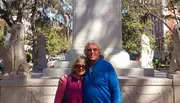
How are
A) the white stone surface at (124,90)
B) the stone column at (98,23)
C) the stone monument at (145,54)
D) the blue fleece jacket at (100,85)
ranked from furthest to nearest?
1. the stone monument at (145,54)
2. the stone column at (98,23)
3. the white stone surface at (124,90)
4. the blue fleece jacket at (100,85)

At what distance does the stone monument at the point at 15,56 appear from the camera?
6.07 m

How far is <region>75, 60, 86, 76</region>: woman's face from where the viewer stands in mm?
3012

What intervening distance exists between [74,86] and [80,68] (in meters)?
0.21

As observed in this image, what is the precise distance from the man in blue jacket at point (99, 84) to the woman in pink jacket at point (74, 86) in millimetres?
62

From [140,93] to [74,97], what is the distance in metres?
3.44

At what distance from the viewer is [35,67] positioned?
432 inches

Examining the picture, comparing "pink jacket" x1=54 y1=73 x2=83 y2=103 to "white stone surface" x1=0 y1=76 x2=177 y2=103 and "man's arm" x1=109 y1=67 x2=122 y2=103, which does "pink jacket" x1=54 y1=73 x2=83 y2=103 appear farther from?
"white stone surface" x1=0 y1=76 x2=177 y2=103

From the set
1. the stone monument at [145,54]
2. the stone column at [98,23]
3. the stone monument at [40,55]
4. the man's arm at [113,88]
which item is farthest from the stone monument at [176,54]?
the stone monument at [145,54]

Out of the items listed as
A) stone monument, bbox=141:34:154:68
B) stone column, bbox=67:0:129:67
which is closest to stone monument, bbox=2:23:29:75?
stone column, bbox=67:0:129:67

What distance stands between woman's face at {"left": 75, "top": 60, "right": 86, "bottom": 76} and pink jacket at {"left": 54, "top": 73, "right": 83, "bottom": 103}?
0.08 metres

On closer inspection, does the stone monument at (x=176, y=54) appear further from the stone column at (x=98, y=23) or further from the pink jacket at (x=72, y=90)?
the pink jacket at (x=72, y=90)

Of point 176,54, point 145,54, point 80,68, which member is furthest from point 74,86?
point 145,54

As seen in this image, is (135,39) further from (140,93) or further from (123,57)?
(140,93)

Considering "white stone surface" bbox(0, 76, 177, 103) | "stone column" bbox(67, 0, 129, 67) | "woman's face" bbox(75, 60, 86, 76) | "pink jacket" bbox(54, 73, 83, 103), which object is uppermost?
"stone column" bbox(67, 0, 129, 67)
